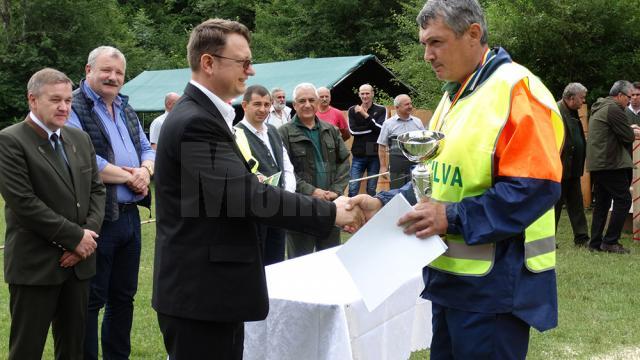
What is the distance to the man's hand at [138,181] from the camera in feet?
15.8

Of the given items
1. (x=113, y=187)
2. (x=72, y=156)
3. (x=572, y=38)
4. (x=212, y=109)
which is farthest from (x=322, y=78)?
(x=212, y=109)

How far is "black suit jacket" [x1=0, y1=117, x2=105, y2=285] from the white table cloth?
115 centimetres

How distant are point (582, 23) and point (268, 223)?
11.8 m

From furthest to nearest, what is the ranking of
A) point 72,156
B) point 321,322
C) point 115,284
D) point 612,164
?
point 612,164 < point 115,284 < point 72,156 < point 321,322

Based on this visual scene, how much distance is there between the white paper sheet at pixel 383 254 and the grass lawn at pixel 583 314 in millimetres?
2650

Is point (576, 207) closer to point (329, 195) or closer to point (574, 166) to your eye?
point (574, 166)

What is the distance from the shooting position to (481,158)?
2617mm

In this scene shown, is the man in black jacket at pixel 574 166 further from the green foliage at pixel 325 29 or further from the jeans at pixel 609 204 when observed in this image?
the green foliage at pixel 325 29

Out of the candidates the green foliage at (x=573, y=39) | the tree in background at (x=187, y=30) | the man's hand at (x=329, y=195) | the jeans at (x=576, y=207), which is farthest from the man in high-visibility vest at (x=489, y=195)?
the tree in background at (x=187, y=30)

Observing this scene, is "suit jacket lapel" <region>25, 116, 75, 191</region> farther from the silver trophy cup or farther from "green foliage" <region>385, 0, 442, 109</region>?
"green foliage" <region>385, 0, 442, 109</region>

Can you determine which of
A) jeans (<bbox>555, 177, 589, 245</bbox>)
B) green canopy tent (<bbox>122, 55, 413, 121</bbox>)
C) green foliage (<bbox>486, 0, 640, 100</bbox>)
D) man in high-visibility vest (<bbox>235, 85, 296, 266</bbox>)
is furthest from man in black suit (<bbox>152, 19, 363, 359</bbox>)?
green canopy tent (<bbox>122, 55, 413, 121</bbox>)

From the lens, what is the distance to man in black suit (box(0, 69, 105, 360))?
4.08 metres

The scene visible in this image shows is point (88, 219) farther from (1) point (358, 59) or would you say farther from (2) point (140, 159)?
(1) point (358, 59)

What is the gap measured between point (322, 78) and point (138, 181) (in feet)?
36.1
